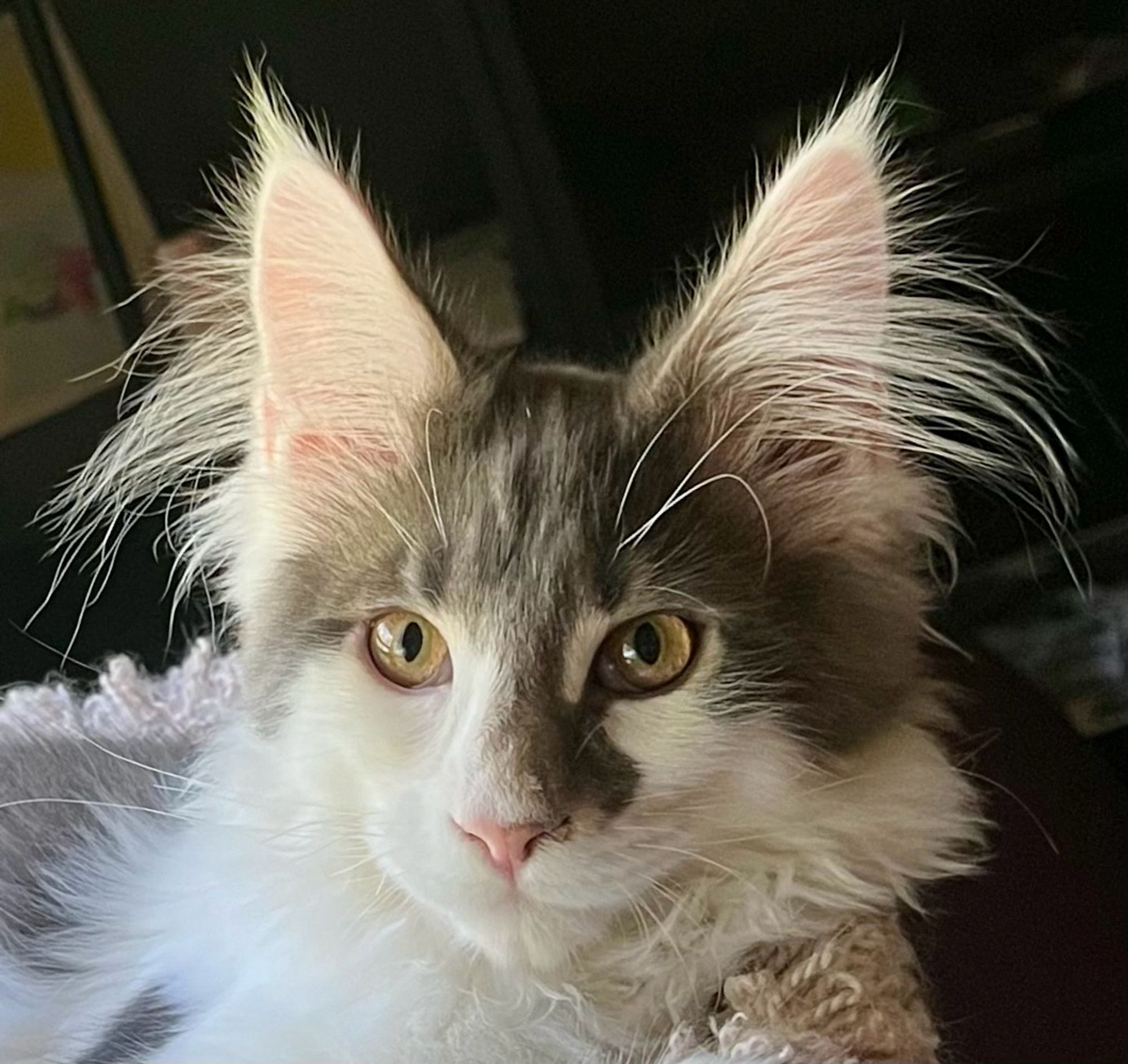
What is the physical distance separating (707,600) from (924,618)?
0.34 m

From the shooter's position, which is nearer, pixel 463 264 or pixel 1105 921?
pixel 1105 921

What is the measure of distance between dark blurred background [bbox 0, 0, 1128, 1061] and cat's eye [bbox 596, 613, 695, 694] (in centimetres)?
128

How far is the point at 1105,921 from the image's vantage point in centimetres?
154

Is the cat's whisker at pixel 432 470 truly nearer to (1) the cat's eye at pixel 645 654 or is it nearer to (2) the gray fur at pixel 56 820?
(1) the cat's eye at pixel 645 654

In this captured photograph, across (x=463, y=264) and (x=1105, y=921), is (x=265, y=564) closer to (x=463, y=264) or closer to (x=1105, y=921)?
(x=1105, y=921)

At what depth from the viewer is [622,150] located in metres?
2.35

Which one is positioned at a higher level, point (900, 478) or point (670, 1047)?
point (900, 478)

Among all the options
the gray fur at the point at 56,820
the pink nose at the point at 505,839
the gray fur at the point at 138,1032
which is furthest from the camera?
the gray fur at the point at 56,820

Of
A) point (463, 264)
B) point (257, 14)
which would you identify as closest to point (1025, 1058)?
point (463, 264)

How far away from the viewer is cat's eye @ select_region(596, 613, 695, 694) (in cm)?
101

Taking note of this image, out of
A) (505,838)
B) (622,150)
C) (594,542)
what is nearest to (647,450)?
(594,542)

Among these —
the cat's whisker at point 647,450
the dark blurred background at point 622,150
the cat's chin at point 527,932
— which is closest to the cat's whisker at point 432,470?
the cat's whisker at point 647,450

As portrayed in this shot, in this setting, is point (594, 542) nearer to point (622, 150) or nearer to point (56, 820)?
point (56, 820)

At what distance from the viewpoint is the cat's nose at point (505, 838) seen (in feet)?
3.04
